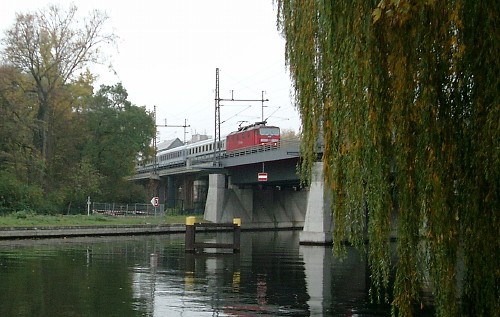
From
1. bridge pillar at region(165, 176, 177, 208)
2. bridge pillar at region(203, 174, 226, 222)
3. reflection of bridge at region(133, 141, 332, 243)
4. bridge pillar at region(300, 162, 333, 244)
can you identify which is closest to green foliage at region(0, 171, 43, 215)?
reflection of bridge at region(133, 141, 332, 243)

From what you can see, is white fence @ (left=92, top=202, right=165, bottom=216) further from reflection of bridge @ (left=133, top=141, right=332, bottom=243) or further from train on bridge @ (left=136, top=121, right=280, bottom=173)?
train on bridge @ (left=136, top=121, right=280, bottom=173)

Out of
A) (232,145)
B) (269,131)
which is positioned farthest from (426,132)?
(232,145)

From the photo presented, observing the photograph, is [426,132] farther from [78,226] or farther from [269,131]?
[269,131]

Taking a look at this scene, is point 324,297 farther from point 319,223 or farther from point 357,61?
point 319,223

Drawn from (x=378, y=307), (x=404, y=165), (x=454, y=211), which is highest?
(x=404, y=165)

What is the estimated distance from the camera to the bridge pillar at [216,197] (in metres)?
66.2

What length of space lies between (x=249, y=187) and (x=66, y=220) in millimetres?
21018

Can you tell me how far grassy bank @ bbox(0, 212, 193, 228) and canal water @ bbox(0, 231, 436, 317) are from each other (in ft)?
42.6

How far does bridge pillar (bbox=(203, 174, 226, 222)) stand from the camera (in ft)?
217

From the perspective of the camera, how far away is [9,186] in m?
55.3

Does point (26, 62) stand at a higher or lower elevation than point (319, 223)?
higher

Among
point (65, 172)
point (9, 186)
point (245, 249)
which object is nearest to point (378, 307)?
point (245, 249)

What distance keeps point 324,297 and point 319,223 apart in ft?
82.5

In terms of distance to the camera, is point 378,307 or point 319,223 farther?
point 319,223
